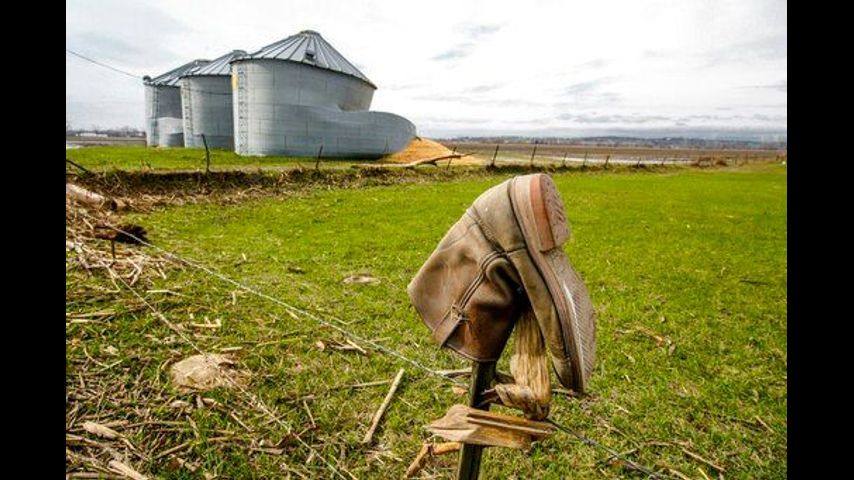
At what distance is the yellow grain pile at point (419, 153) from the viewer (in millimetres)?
28658

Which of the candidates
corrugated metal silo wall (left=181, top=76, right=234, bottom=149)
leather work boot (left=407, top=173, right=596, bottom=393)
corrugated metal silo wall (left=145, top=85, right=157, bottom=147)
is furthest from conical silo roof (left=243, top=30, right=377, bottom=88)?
leather work boot (left=407, top=173, right=596, bottom=393)

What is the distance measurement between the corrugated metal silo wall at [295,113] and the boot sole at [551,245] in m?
26.1

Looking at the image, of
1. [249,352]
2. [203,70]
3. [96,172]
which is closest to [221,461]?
[249,352]

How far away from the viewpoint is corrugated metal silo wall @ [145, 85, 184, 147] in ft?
116

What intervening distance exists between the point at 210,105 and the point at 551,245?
34.5 meters

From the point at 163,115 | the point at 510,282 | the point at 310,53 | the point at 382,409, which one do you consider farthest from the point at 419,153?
the point at 510,282

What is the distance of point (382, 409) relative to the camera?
3.19 m

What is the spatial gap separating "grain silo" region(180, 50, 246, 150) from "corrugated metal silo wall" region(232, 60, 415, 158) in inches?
236

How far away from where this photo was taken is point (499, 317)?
1.24 meters

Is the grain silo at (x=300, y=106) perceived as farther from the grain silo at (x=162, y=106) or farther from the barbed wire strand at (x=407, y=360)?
the barbed wire strand at (x=407, y=360)

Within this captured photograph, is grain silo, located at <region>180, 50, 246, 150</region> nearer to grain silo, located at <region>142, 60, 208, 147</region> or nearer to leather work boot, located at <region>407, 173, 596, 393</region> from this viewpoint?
grain silo, located at <region>142, 60, 208, 147</region>

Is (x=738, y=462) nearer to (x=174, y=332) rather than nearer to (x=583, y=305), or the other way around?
(x=583, y=305)

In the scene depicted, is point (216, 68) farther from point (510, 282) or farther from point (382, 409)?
point (510, 282)

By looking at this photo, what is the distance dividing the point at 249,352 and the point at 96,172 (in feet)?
36.3
